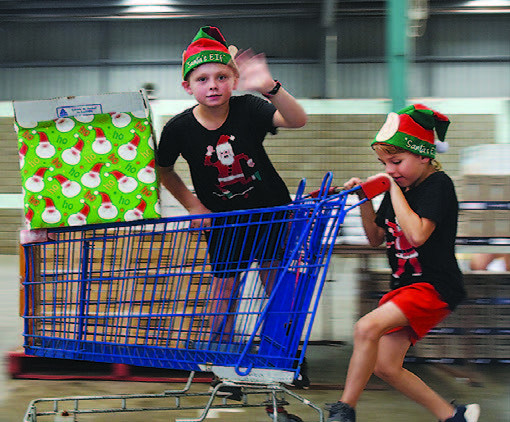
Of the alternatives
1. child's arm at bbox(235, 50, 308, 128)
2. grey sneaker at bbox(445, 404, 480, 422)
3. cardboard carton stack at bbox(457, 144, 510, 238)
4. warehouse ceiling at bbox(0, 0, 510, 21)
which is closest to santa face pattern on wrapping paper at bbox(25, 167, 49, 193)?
child's arm at bbox(235, 50, 308, 128)

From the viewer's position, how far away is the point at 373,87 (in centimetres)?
1652

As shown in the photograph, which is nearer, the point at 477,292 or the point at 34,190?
the point at 34,190

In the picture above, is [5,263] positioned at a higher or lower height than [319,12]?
lower

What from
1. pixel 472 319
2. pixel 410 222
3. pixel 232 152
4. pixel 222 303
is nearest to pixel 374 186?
pixel 410 222

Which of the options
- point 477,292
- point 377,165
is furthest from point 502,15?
point 477,292

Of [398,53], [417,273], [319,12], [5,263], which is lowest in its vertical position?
[5,263]

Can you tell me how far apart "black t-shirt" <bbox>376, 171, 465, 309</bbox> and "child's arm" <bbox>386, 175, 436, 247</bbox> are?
0.19ft

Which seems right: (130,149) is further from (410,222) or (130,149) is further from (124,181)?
(410,222)

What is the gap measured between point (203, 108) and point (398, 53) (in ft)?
7.18

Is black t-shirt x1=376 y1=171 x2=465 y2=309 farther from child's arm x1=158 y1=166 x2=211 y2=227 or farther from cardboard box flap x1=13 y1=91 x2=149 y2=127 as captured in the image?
cardboard box flap x1=13 y1=91 x2=149 y2=127

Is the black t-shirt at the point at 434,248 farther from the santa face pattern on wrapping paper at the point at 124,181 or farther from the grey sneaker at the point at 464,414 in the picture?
the santa face pattern on wrapping paper at the point at 124,181

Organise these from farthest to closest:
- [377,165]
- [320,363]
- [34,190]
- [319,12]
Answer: [319,12], [377,165], [320,363], [34,190]

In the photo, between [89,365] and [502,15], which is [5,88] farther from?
[89,365]

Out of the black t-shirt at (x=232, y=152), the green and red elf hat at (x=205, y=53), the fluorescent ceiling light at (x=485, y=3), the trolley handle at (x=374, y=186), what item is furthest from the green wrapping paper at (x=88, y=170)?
the fluorescent ceiling light at (x=485, y=3)
